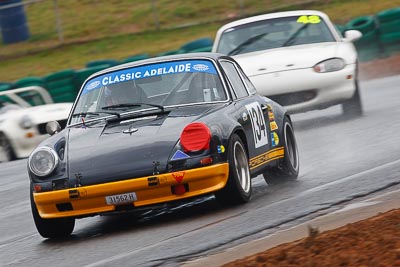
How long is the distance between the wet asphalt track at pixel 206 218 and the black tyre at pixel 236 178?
0.10 metres

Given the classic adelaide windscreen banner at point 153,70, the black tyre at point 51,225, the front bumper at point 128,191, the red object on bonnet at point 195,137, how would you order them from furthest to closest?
the classic adelaide windscreen banner at point 153,70
the black tyre at point 51,225
the red object on bonnet at point 195,137
the front bumper at point 128,191

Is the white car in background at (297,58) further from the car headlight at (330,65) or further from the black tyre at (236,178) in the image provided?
the black tyre at (236,178)

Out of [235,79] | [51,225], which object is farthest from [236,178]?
[235,79]

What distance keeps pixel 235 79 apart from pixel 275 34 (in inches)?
236

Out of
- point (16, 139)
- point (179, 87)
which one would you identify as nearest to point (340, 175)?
point (179, 87)

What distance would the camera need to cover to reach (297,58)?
14602 millimetres

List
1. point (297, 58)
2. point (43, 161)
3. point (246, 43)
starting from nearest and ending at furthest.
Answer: point (43, 161)
point (297, 58)
point (246, 43)

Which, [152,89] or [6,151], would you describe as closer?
[152,89]

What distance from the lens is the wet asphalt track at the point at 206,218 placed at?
22.8ft

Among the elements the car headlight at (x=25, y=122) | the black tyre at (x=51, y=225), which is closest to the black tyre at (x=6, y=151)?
the car headlight at (x=25, y=122)

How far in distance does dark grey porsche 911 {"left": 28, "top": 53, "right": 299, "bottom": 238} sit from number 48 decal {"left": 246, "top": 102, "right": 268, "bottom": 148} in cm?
1

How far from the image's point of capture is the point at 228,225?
748cm

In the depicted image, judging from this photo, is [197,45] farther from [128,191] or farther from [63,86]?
[128,191]

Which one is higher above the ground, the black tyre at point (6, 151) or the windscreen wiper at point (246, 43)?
the windscreen wiper at point (246, 43)
